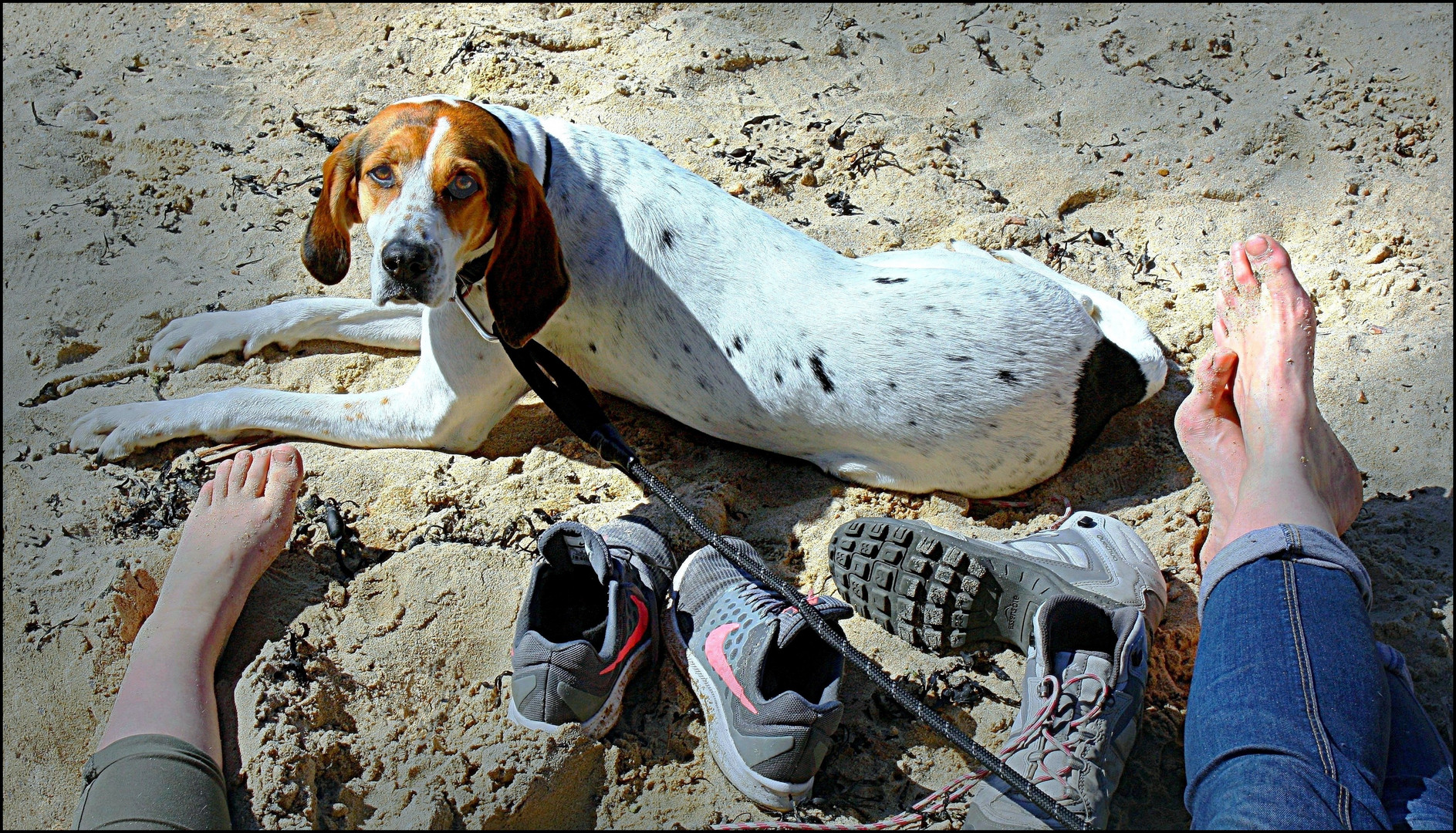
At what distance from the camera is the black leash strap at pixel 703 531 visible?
215cm

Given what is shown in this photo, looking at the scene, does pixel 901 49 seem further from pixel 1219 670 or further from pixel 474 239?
pixel 1219 670

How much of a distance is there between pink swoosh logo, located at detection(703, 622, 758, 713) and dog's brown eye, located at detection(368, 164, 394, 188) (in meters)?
1.53

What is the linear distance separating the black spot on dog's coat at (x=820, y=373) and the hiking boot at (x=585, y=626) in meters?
0.71

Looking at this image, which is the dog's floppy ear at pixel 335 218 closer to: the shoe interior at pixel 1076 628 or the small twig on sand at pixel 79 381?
the small twig on sand at pixel 79 381

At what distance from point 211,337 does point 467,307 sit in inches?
50.0

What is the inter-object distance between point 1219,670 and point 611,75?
3727 mm

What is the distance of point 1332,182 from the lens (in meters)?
3.79

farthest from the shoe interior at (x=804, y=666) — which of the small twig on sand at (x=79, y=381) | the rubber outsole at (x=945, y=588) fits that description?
the small twig on sand at (x=79, y=381)

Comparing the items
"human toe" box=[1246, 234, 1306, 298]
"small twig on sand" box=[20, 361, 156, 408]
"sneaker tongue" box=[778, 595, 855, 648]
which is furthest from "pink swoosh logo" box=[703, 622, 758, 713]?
"small twig on sand" box=[20, 361, 156, 408]

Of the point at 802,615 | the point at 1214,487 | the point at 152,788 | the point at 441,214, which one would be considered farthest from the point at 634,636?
the point at 1214,487

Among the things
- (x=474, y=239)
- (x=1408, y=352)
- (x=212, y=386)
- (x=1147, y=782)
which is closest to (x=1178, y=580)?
(x=1147, y=782)

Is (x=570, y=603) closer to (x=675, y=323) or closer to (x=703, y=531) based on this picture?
(x=703, y=531)

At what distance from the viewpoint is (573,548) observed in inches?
102

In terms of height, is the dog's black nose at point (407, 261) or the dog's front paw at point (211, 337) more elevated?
the dog's black nose at point (407, 261)
